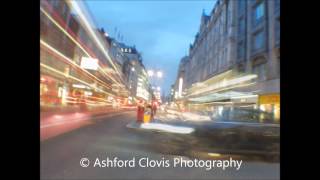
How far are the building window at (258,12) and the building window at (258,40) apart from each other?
0.75m

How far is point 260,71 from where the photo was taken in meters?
19.3

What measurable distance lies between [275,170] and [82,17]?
532 cm

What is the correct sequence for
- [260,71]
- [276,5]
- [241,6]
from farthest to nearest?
[241,6] → [260,71] → [276,5]

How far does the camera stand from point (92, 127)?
25.2ft

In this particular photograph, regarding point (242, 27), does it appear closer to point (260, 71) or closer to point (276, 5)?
point (276, 5)

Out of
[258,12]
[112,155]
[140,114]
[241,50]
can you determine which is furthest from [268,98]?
[112,155]

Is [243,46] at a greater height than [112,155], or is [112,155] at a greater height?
[243,46]

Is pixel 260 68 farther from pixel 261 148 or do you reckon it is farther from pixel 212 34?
pixel 261 148

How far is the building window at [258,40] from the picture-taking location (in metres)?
19.4

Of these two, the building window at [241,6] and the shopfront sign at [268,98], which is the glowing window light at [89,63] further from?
the building window at [241,6]

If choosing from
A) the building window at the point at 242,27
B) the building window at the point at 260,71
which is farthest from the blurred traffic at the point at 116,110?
the building window at the point at 242,27

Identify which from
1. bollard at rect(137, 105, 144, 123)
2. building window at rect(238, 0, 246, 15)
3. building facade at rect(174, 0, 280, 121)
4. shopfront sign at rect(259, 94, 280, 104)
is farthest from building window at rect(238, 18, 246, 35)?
bollard at rect(137, 105, 144, 123)

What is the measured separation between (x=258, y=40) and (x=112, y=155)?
16812mm

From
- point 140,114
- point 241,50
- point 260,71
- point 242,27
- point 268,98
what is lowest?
point 140,114
